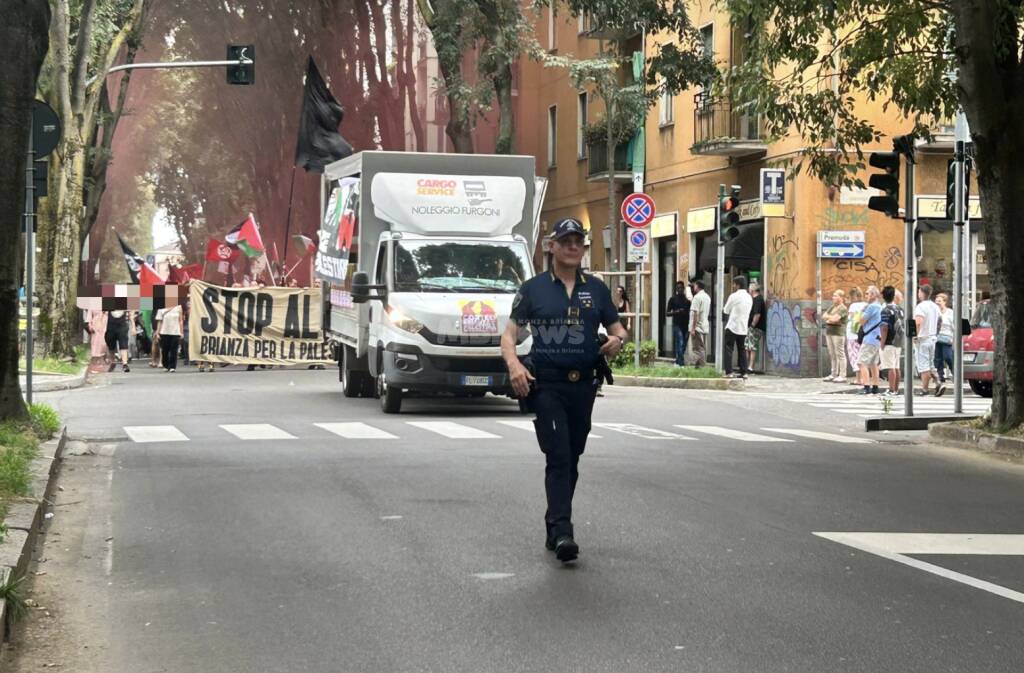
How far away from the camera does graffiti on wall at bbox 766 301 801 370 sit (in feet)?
102

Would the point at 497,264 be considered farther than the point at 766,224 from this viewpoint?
No

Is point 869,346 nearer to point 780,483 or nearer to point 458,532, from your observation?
point 780,483

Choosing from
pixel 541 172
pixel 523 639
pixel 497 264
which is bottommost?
pixel 523 639

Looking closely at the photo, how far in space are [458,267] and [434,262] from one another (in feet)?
0.99

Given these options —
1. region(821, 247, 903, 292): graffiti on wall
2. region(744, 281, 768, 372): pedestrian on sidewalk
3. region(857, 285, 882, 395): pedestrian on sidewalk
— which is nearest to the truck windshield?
region(857, 285, 882, 395): pedestrian on sidewalk

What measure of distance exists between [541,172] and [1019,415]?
32521mm

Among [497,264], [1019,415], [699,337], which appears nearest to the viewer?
[1019,415]

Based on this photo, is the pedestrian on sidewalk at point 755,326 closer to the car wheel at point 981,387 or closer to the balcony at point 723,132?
the balcony at point 723,132

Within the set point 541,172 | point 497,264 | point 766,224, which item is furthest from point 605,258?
point 497,264

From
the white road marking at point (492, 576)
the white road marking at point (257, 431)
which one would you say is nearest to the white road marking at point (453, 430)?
the white road marking at point (257, 431)

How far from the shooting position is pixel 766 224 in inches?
1272

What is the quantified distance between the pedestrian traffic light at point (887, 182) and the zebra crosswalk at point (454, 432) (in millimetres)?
2597

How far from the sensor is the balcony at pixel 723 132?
3269 centimetres

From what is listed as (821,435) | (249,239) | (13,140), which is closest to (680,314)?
(249,239)
